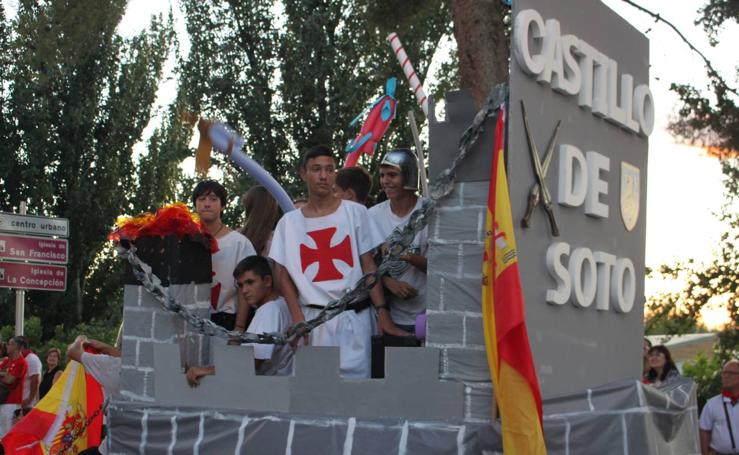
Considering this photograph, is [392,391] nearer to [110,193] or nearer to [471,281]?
[471,281]

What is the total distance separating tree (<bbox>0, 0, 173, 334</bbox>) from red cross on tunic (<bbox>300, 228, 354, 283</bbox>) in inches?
779

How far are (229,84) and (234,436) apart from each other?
15778mm

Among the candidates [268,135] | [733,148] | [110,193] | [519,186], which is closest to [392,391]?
[519,186]

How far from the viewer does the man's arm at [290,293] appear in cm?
632

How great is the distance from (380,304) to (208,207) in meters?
1.71

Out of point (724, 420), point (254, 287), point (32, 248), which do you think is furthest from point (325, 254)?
point (32, 248)

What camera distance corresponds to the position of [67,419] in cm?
803

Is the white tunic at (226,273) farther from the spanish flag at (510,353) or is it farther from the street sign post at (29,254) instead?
the street sign post at (29,254)

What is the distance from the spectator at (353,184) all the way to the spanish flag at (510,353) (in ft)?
8.01

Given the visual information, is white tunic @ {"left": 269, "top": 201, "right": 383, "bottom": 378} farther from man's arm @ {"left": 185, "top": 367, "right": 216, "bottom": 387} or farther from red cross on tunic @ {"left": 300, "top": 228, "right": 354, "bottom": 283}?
man's arm @ {"left": 185, "top": 367, "right": 216, "bottom": 387}

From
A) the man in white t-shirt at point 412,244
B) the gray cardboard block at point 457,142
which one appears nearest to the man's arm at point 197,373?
the man in white t-shirt at point 412,244

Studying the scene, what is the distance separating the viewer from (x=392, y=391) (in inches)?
222

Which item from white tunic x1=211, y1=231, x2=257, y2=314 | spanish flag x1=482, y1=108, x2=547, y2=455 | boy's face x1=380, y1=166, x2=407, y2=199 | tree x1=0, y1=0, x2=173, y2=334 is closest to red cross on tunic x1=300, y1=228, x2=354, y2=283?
boy's face x1=380, y1=166, x2=407, y2=199

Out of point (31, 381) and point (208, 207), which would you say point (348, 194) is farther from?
point (31, 381)
